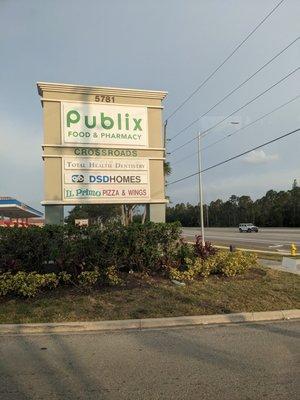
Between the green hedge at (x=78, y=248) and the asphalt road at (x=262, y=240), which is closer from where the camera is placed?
the green hedge at (x=78, y=248)

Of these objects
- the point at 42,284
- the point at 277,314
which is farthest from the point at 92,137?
the point at 277,314

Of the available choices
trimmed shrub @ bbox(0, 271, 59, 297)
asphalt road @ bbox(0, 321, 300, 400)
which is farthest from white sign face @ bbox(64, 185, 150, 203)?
asphalt road @ bbox(0, 321, 300, 400)

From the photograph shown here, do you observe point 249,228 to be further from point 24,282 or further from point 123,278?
point 24,282

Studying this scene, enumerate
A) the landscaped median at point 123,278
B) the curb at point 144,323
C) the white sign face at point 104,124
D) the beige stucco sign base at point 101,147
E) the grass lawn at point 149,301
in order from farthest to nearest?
the white sign face at point 104,124, the beige stucco sign base at point 101,147, the landscaped median at point 123,278, the grass lawn at point 149,301, the curb at point 144,323

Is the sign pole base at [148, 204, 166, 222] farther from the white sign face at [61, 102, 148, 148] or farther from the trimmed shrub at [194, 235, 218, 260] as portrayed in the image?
the white sign face at [61, 102, 148, 148]

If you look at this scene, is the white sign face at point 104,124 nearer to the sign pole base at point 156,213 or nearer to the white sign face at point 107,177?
the white sign face at point 107,177

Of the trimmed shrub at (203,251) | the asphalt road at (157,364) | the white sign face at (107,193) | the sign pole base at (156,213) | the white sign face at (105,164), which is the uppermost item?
the white sign face at (105,164)

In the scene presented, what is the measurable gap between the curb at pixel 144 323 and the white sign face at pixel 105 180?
514 centimetres

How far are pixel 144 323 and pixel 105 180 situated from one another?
559 cm

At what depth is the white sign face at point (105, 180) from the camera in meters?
12.7

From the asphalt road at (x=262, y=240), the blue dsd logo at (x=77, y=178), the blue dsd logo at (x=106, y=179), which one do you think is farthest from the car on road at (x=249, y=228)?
the blue dsd logo at (x=77, y=178)

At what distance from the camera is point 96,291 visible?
997 cm

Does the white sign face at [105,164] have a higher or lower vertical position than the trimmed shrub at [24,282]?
higher

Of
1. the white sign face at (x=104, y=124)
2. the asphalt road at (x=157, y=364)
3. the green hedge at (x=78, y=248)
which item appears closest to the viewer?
the asphalt road at (x=157, y=364)
